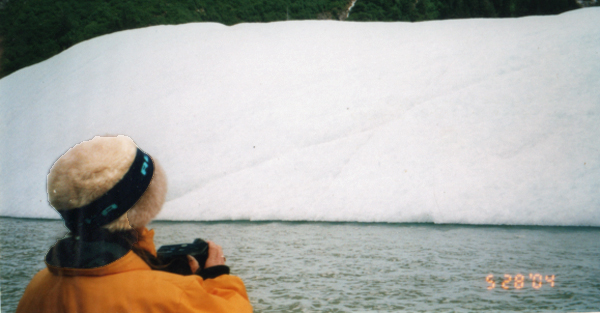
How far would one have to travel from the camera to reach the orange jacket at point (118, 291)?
0.66 m

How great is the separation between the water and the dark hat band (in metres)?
1.23

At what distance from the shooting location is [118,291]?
2.15ft

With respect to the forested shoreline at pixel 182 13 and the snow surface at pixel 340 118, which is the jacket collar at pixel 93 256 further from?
the forested shoreline at pixel 182 13

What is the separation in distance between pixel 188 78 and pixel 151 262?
4450mm

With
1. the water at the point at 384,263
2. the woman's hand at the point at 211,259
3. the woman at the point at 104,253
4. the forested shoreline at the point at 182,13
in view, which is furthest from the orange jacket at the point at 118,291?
the forested shoreline at the point at 182,13

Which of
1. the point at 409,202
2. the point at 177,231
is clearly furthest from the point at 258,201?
the point at 409,202

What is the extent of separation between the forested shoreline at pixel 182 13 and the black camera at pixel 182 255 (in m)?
3.37

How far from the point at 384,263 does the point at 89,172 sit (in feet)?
6.29

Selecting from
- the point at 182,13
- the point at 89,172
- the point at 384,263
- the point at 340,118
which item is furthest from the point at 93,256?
the point at 182,13

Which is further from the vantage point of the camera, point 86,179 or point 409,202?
point 409,202

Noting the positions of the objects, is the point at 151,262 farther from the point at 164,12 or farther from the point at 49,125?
the point at 164,12

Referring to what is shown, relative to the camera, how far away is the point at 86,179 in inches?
26.4

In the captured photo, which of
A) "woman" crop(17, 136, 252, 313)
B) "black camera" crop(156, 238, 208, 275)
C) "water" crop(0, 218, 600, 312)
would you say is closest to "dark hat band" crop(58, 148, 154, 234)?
"woman" crop(17, 136, 252, 313)

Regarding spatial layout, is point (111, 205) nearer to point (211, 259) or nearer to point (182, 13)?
point (211, 259)
